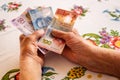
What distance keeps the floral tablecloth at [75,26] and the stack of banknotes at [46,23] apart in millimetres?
67

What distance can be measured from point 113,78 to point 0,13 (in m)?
0.66

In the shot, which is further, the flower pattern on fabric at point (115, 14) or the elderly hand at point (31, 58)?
the flower pattern on fabric at point (115, 14)

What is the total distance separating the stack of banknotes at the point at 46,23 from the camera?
37.1 inches

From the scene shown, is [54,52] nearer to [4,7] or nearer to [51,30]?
[51,30]

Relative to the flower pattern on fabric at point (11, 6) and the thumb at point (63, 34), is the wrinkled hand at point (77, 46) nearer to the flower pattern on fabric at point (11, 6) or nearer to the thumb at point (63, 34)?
the thumb at point (63, 34)

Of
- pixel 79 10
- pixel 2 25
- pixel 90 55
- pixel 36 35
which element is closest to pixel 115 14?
pixel 79 10

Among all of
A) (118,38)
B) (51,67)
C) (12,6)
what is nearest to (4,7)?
(12,6)

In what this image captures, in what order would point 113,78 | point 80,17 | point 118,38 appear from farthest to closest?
point 80,17, point 118,38, point 113,78

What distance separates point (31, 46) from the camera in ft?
3.02

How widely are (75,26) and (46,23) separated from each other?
0.60ft

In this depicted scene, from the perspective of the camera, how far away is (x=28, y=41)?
933 millimetres

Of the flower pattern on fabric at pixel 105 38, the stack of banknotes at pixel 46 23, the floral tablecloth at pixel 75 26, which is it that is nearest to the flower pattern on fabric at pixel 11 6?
the floral tablecloth at pixel 75 26

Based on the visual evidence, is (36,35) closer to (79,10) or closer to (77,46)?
(77,46)

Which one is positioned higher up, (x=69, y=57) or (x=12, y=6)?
(x=12, y=6)
